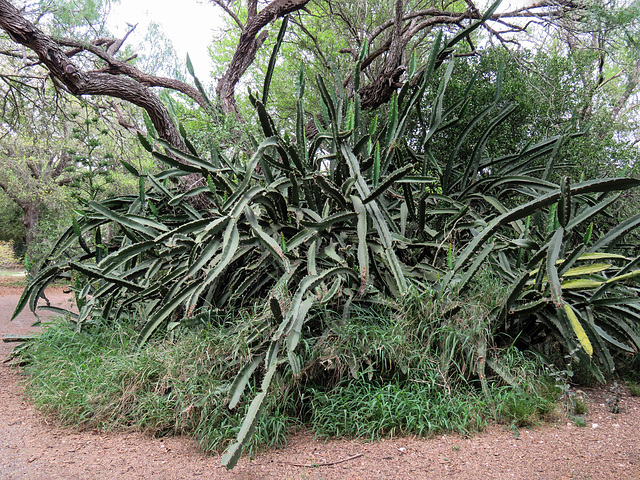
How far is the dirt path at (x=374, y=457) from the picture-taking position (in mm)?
2033

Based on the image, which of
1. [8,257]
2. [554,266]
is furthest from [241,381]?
[8,257]

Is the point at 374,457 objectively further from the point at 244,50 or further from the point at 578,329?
the point at 244,50

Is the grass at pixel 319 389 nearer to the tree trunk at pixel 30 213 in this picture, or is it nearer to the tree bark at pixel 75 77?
the tree bark at pixel 75 77

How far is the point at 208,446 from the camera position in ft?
7.94

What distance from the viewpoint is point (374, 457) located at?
2217 mm

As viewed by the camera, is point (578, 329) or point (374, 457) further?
point (578, 329)

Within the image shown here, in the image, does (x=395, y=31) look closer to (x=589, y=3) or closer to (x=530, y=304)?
(x=589, y=3)

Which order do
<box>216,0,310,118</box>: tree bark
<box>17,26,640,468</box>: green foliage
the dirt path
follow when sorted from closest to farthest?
the dirt path < <box>17,26,640,468</box>: green foliage < <box>216,0,310,118</box>: tree bark

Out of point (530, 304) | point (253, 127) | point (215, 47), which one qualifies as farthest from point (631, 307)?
point (215, 47)

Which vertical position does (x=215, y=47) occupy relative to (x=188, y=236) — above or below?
above

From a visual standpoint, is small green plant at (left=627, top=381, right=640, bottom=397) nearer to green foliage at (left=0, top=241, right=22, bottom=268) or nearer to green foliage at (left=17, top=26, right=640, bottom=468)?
green foliage at (left=17, top=26, right=640, bottom=468)

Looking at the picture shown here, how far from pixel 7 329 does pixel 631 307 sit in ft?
21.9

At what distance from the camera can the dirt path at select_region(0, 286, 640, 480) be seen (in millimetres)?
2033

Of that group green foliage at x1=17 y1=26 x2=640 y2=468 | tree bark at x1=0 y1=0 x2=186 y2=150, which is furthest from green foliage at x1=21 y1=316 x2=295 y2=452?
tree bark at x1=0 y1=0 x2=186 y2=150
